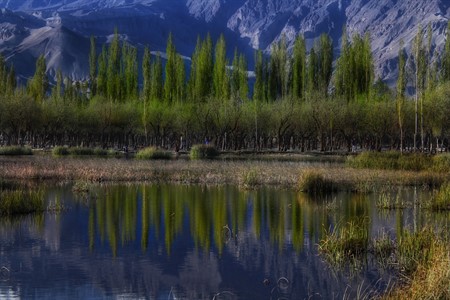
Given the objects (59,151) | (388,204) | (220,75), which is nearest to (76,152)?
(59,151)

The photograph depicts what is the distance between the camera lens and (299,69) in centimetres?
10206

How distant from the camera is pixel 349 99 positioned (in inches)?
3814

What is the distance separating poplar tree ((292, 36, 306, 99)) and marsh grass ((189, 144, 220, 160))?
26953 mm

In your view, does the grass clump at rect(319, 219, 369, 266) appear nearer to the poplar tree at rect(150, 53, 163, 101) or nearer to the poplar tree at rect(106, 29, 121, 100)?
the poplar tree at rect(150, 53, 163, 101)

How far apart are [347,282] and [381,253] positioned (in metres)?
3.31

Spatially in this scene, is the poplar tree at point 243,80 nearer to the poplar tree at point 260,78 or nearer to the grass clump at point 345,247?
the poplar tree at point 260,78

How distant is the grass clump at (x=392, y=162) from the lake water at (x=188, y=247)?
39.8ft

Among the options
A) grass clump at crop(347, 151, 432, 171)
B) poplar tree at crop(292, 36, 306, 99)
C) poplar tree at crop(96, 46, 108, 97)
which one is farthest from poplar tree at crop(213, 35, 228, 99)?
grass clump at crop(347, 151, 432, 171)

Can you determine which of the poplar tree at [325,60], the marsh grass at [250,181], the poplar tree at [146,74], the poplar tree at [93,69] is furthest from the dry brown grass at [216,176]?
the poplar tree at [93,69]

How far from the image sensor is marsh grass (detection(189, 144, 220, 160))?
7538 cm

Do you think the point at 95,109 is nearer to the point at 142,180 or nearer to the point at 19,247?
the point at 142,180

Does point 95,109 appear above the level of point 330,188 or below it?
above

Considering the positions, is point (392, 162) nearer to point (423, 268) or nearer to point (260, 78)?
point (423, 268)

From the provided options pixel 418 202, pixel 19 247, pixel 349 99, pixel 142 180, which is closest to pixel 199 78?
pixel 349 99
